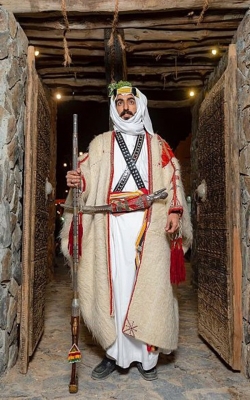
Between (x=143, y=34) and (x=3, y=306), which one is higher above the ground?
(x=143, y=34)

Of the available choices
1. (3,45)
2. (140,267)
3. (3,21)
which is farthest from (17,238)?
(3,21)

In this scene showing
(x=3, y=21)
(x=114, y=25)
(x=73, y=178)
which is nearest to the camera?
(x=73, y=178)

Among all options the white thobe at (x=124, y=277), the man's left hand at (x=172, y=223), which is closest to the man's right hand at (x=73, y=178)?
the white thobe at (x=124, y=277)

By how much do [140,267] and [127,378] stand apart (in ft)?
2.62

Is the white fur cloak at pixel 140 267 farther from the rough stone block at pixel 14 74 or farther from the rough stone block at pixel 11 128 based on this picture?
the rough stone block at pixel 14 74

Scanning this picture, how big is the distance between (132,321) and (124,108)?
157 cm

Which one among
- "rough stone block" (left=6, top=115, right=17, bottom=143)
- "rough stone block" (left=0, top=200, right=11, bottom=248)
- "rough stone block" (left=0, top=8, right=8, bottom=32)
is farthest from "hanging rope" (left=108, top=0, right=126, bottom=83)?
"rough stone block" (left=0, top=200, right=11, bottom=248)

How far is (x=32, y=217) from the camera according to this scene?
2.89 metres

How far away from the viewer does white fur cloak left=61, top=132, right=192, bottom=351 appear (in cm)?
268

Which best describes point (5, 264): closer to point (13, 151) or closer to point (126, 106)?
point (13, 151)

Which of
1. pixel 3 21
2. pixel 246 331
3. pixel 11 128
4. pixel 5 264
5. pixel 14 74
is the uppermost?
pixel 3 21

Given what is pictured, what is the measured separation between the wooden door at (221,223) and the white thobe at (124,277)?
26.6 inches

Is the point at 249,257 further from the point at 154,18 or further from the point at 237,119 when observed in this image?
the point at 154,18

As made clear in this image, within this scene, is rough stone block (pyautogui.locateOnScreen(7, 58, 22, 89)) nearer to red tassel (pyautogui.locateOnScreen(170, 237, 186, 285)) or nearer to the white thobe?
the white thobe
